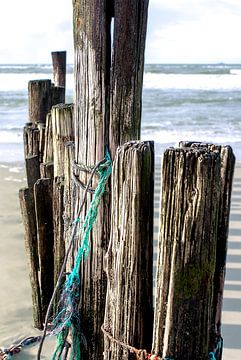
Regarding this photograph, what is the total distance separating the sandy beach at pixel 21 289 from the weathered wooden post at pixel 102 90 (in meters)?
1.45

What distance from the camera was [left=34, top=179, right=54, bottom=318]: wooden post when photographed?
3678 mm

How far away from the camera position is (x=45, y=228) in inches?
147

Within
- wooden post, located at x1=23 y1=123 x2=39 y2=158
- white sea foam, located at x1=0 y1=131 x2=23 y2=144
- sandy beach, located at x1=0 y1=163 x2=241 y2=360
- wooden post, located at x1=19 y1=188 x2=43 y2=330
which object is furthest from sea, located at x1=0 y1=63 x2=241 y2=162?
wooden post, located at x1=19 y1=188 x2=43 y2=330

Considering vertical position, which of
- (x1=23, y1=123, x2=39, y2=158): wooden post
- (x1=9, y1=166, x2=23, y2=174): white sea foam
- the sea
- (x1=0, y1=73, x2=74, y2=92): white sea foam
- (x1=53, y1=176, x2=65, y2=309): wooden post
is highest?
(x1=23, y1=123, x2=39, y2=158): wooden post

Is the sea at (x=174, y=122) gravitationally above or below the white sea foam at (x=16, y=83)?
below

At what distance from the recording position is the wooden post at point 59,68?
8055 millimetres

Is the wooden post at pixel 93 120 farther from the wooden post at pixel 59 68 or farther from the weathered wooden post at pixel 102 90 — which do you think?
the wooden post at pixel 59 68

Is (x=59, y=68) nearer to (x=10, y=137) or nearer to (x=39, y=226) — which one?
(x=39, y=226)

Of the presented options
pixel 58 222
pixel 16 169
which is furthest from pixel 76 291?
pixel 16 169

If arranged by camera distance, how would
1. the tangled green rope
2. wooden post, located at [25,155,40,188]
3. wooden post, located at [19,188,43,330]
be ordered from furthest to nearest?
wooden post, located at [25,155,40,188] → wooden post, located at [19,188,43,330] → the tangled green rope

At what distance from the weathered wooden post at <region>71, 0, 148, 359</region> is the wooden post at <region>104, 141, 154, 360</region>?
39 centimetres

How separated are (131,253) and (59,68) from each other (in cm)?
621

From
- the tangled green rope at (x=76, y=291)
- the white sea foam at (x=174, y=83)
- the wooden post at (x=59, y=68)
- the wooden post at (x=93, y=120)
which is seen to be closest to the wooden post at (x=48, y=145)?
the wooden post at (x=93, y=120)

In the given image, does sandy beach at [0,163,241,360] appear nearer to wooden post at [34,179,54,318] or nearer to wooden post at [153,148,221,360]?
wooden post at [34,179,54,318]
